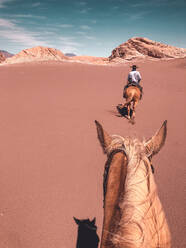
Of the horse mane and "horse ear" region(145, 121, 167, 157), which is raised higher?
"horse ear" region(145, 121, 167, 157)

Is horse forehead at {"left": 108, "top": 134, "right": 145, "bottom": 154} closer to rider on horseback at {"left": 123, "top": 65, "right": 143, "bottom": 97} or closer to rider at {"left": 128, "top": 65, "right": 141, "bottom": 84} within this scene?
rider on horseback at {"left": 123, "top": 65, "right": 143, "bottom": 97}

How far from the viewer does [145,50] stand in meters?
28.3

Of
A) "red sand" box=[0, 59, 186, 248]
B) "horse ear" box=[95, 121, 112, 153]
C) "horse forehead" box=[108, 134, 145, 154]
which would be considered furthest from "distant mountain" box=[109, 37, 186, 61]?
"horse forehead" box=[108, 134, 145, 154]

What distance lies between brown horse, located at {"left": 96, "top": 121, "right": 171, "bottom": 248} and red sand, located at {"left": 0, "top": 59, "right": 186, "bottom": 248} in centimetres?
162

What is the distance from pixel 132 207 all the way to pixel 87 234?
168 cm

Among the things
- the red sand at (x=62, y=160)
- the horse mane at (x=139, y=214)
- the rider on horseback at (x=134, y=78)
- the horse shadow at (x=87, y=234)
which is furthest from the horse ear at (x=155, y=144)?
the rider on horseback at (x=134, y=78)

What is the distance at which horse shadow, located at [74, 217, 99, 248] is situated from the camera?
6.72ft

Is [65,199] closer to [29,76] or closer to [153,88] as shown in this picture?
[153,88]

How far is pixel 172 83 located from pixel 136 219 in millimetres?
12854

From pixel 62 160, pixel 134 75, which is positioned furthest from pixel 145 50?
pixel 62 160

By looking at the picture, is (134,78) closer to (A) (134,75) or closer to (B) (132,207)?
(A) (134,75)

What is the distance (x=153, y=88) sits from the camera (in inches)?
422

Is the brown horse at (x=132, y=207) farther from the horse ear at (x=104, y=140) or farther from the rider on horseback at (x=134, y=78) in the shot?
the rider on horseback at (x=134, y=78)

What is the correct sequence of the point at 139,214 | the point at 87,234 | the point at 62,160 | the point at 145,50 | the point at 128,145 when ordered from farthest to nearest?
the point at 145,50, the point at 62,160, the point at 87,234, the point at 128,145, the point at 139,214
